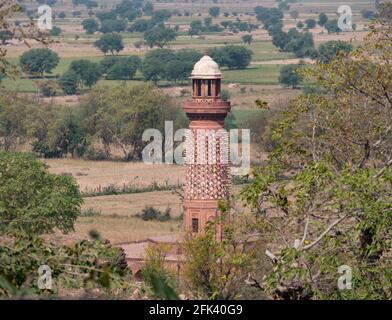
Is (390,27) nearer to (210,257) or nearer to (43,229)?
(210,257)

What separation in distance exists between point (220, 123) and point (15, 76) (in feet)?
76.3

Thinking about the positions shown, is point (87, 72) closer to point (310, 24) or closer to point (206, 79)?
point (206, 79)

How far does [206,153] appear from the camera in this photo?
38250 mm

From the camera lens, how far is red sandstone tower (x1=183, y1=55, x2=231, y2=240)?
37.7 meters

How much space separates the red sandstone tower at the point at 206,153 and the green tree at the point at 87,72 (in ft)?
213

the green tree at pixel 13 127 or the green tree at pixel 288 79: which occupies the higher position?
the green tree at pixel 13 127

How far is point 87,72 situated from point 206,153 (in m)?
66.8

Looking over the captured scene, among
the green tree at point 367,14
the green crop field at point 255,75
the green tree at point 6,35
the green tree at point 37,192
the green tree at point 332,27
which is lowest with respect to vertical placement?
the green tree at point 367,14

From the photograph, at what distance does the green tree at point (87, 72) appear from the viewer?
341 feet

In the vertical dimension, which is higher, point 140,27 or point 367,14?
point 367,14

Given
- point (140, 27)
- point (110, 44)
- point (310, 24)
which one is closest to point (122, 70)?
point (110, 44)

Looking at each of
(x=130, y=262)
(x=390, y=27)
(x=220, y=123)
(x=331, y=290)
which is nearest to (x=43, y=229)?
(x=130, y=262)

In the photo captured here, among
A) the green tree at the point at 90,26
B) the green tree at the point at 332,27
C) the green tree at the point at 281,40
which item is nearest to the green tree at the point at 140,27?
the green tree at the point at 90,26

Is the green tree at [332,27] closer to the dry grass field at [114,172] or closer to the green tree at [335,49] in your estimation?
the dry grass field at [114,172]
